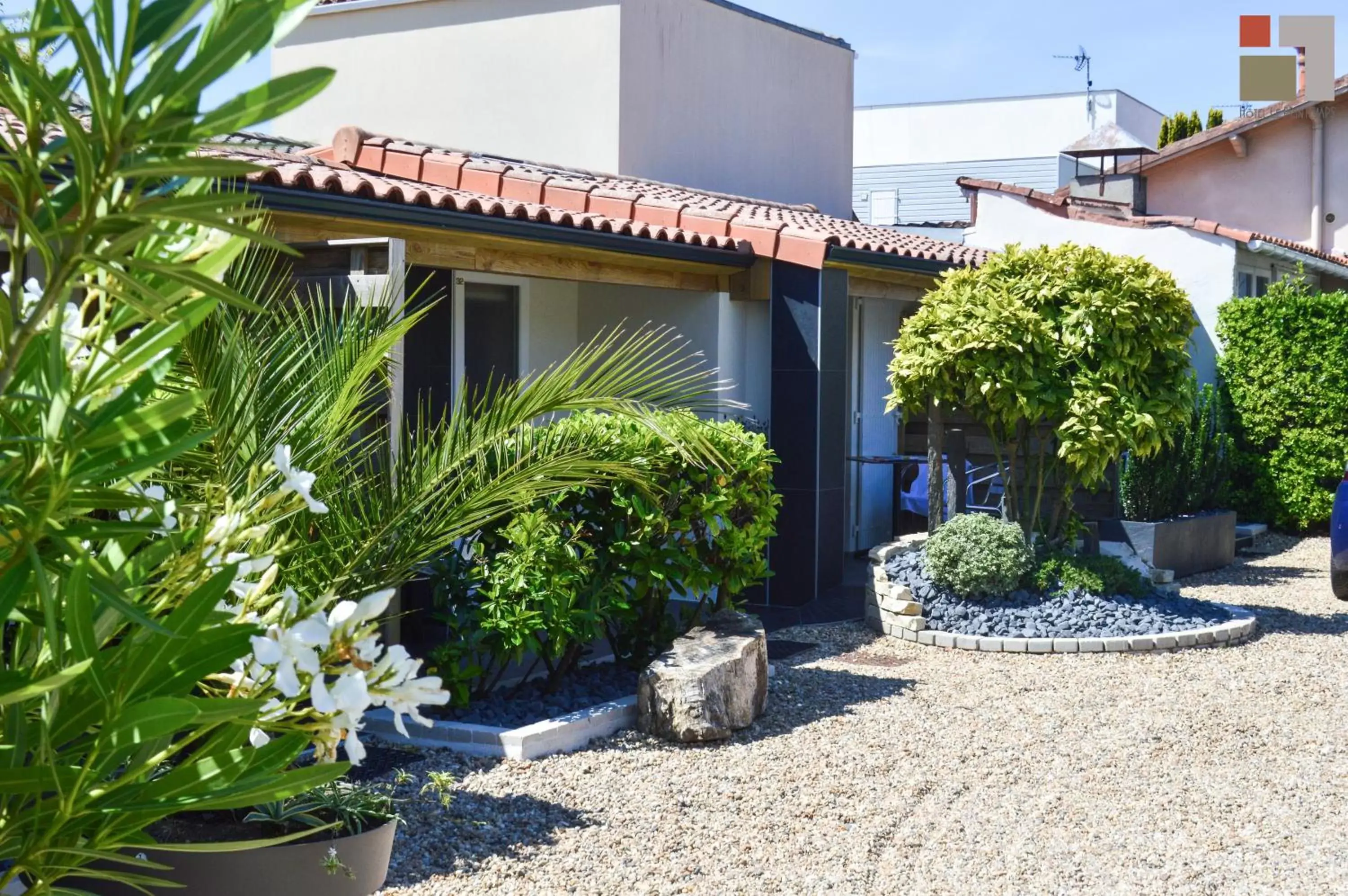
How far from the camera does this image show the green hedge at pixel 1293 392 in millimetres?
14844

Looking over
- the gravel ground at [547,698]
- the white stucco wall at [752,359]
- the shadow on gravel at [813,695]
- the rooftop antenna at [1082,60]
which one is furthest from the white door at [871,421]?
Answer: the rooftop antenna at [1082,60]

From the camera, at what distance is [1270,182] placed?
2100cm

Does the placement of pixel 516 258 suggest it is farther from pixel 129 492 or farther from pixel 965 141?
pixel 965 141

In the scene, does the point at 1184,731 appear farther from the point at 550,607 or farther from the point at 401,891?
the point at 401,891

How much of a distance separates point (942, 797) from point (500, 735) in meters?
1.96

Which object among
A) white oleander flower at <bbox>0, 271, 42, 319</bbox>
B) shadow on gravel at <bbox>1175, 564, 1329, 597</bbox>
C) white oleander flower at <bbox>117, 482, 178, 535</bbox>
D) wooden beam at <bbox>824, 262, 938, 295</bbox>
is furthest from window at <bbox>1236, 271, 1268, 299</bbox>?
white oleander flower at <bbox>117, 482, 178, 535</bbox>

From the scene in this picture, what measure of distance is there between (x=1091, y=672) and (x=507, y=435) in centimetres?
451

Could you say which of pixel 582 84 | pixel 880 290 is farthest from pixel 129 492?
pixel 582 84

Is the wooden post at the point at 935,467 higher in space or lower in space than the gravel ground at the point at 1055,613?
higher

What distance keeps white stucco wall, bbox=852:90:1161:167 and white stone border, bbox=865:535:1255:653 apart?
27.8 meters

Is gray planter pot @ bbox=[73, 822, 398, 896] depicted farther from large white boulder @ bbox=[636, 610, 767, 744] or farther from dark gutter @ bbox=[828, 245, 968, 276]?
dark gutter @ bbox=[828, 245, 968, 276]

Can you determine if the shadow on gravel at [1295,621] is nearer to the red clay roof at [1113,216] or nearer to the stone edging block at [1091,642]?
the stone edging block at [1091,642]

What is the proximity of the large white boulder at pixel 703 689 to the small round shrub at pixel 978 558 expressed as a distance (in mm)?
2857

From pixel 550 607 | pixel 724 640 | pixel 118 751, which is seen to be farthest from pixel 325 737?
pixel 724 640
